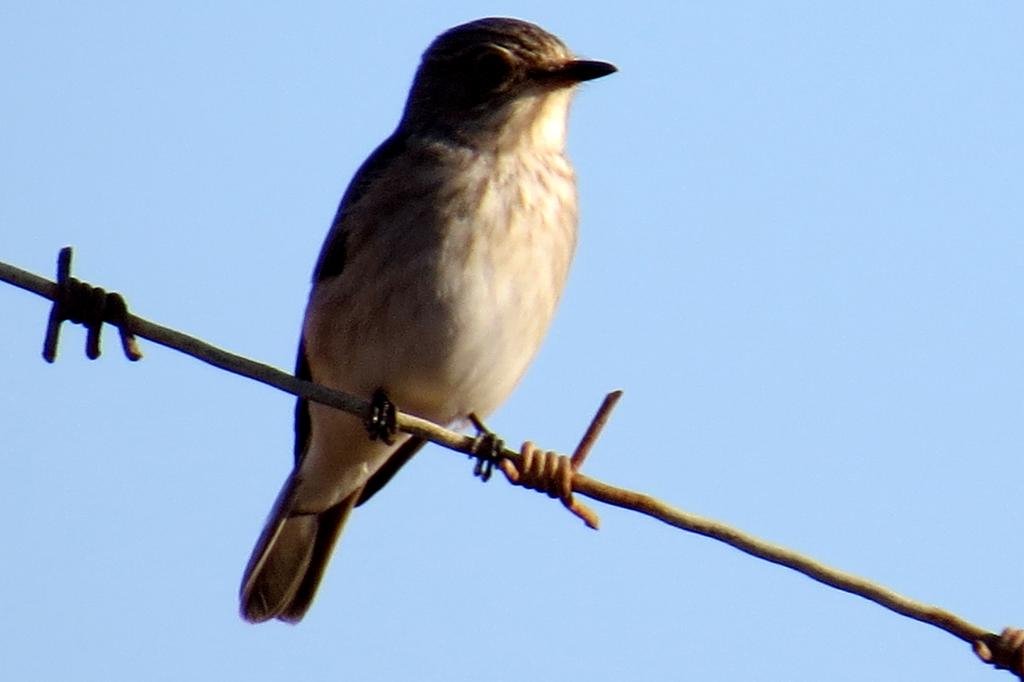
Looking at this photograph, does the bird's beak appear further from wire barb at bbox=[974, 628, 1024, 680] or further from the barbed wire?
wire barb at bbox=[974, 628, 1024, 680]

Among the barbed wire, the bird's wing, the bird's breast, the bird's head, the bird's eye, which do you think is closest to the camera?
the barbed wire

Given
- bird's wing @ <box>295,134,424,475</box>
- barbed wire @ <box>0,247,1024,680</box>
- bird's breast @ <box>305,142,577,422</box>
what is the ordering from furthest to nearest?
bird's wing @ <box>295,134,424,475</box>, bird's breast @ <box>305,142,577,422</box>, barbed wire @ <box>0,247,1024,680</box>

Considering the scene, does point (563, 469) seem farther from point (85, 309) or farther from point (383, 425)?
point (383, 425)

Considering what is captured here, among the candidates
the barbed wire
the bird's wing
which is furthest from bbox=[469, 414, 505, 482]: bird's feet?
the bird's wing

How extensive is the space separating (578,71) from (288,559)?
2113 millimetres

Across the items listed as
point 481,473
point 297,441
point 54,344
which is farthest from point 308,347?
point 54,344

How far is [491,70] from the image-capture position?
622cm

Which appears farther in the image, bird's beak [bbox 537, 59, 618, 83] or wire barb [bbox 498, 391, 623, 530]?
bird's beak [bbox 537, 59, 618, 83]

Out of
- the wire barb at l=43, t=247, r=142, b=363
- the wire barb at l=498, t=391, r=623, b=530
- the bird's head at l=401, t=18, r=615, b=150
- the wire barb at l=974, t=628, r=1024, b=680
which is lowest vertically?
the wire barb at l=974, t=628, r=1024, b=680

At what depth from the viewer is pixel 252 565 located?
19.9 ft

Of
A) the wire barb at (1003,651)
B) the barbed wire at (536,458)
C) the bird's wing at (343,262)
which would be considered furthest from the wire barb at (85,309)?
the bird's wing at (343,262)

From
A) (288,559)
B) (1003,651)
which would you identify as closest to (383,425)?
(288,559)

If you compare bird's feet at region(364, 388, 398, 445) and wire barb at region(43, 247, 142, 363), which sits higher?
wire barb at region(43, 247, 142, 363)

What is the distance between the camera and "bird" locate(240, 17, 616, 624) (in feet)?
18.0
